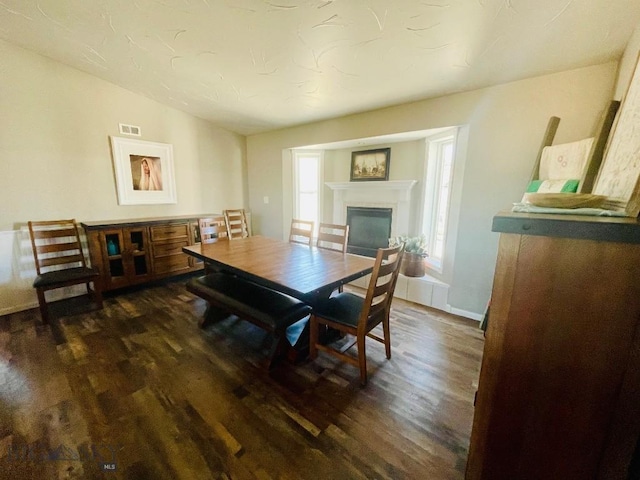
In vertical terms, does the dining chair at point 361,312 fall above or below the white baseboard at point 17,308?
above

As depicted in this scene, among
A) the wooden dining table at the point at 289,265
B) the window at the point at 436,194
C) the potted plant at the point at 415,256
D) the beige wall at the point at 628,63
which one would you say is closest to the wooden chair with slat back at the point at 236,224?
the wooden dining table at the point at 289,265

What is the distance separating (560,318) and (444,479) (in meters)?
1.01

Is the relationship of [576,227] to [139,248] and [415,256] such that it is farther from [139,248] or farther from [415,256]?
[139,248]

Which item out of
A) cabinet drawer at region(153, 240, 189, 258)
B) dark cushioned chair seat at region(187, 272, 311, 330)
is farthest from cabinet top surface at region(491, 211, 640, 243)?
cabinet drawer at region(153, 240, 189, 258)

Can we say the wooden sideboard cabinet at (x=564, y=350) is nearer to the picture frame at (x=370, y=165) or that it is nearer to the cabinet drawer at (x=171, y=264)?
the picture frame at (x=370, y=165)

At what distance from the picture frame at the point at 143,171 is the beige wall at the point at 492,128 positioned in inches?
111

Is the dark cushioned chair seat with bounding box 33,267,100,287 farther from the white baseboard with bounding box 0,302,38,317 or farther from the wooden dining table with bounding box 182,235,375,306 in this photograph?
the wooden dining table with bounding box 182,235,375,306

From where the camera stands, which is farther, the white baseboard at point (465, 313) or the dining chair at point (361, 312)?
the white baseboard at point (465, 313)

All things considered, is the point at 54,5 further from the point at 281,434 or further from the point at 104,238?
the point at 281,434

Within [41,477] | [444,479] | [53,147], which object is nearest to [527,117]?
[444,479]

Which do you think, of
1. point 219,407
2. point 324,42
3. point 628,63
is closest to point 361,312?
point 219,407

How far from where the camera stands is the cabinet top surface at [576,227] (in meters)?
0.62

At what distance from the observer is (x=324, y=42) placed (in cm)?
190

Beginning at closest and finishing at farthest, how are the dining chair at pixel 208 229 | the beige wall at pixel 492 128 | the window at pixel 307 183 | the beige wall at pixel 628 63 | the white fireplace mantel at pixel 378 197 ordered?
the beige wall at pixel 628 63
the beige wall at pixel 492 128
the dining chair at pixel 208 229
the white fireplace mantel at pixel 378 197
the window at pixel 307 183
